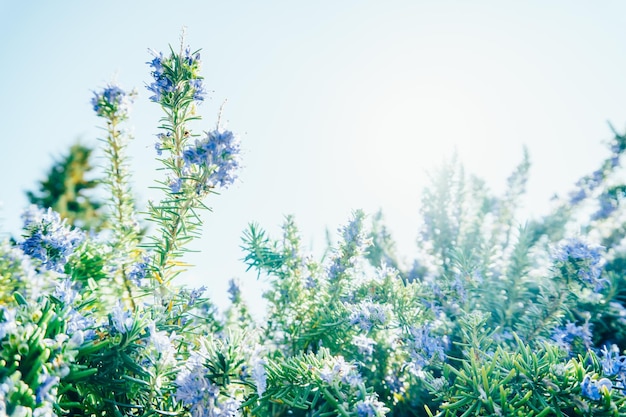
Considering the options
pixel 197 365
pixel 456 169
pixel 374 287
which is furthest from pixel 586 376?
pixel 456 169

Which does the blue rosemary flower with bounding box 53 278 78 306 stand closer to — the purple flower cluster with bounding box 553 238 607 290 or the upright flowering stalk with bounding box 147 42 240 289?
the upright flowering stalk with bounding box 147 42 240 289

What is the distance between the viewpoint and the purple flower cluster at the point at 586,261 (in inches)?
81.1

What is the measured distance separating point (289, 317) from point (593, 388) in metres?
1.66

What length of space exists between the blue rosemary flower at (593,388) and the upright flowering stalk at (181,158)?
1.58 m

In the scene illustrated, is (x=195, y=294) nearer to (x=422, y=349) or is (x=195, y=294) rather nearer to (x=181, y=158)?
(x=181, y=158)

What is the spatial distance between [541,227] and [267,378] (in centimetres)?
350

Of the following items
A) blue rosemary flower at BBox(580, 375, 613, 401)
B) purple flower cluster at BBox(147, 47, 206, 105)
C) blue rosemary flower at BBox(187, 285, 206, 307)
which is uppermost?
purple flower cluster at BBox(147, 47, 206, 105)

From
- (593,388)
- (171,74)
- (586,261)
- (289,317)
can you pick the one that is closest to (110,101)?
(171,74)

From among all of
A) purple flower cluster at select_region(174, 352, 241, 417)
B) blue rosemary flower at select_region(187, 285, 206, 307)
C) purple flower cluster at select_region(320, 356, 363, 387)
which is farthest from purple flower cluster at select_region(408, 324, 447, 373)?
blue rosemary flower at select_region(187, 285, 206, 307)

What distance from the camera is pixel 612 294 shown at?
2496 mm

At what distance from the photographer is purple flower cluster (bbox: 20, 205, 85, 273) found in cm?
184

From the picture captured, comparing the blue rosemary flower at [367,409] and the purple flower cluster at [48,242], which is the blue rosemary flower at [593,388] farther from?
the purple flower cluster at [48,242]

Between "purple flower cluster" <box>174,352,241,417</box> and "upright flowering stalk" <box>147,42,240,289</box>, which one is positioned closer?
"purple flower cluster" <box>174,352,241,417</box>

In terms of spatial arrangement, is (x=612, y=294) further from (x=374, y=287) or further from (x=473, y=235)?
(x=374, y=287)
